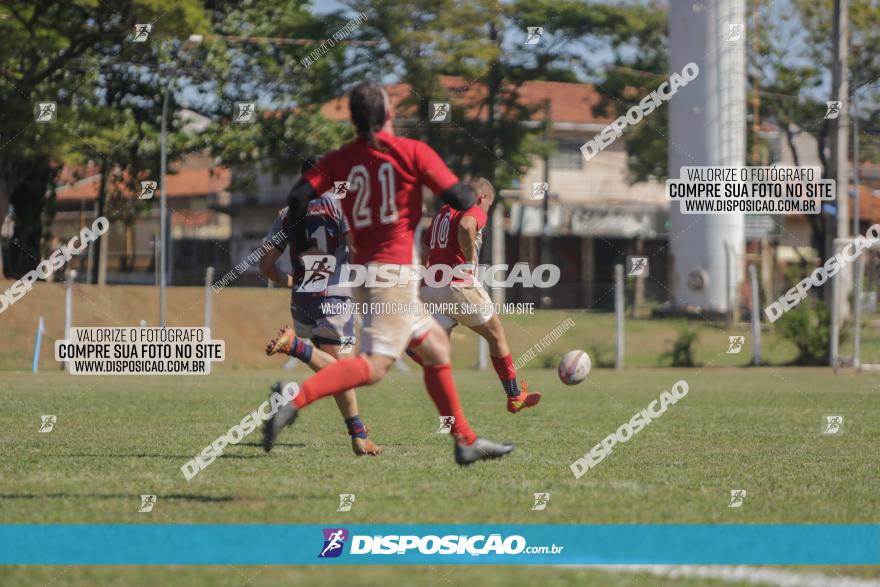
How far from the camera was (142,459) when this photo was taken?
8758 mm

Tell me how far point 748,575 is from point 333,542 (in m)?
1.77

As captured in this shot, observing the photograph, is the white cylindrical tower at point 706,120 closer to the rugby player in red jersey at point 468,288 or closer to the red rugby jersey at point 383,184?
the rugby player in red jersey at point 468,288

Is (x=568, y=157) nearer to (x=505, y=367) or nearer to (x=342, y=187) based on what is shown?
(x=505, y=367)

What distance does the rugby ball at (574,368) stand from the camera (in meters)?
12.1

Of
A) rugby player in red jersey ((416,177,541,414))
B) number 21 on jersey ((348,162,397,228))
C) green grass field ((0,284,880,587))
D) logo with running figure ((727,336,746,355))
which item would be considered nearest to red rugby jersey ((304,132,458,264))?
number 21 on jersey ((348,162,397,228))

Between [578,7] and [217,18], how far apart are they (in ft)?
32.6

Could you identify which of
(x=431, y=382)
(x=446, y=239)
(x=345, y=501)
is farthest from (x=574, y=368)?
(x=345, y=501)

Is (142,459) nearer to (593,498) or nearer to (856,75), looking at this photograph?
(593,498)

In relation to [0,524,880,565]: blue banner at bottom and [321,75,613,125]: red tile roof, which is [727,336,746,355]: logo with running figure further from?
[0,524,880,565]: blue banner at bottom

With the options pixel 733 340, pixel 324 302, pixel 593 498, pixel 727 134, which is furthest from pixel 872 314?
pixel 593 498

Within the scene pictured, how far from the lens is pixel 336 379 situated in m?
6.72

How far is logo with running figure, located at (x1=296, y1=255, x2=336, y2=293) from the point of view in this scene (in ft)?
30.4

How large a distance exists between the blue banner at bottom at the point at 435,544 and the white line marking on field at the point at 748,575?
111 millimetres

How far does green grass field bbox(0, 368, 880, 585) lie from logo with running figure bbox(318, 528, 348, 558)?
14.1 inches
